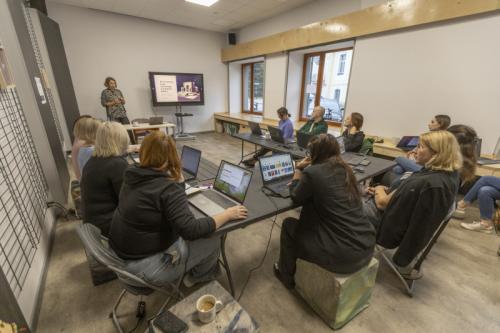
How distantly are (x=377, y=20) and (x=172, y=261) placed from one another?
434 cm


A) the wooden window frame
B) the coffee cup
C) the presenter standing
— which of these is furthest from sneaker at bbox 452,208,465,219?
the presenter standing

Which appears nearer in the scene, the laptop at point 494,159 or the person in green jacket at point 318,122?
the laptop at point 494,159

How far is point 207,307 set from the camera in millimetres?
1075

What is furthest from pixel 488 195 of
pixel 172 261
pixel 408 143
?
pixel 172 261

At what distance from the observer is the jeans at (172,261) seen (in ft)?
3.85

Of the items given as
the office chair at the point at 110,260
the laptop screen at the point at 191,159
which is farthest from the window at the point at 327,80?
the office chair at the point at 110,260

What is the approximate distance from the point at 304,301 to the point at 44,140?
3033 millimetres

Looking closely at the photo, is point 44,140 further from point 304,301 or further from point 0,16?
point 304,301

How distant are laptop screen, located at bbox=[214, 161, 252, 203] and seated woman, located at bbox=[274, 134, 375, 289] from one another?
331 millimetres

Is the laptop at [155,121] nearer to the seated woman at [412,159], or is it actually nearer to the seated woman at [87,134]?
the seated woman at [87,134]

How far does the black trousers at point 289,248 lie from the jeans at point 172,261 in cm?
48

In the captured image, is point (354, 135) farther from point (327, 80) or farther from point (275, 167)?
point (327, 80)

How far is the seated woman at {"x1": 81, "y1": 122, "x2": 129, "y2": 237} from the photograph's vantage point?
1.47 metres

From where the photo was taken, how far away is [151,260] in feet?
3.97
